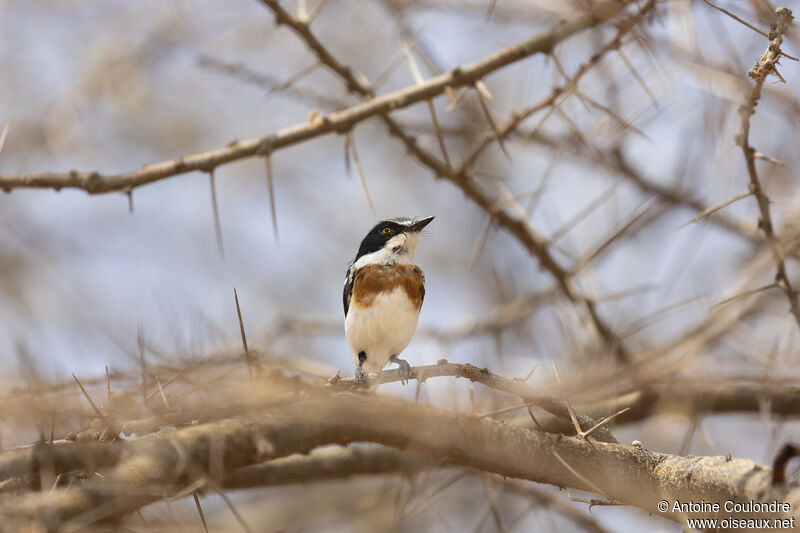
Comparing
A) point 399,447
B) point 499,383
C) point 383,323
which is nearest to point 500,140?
point 383,323

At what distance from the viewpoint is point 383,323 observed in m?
5.40

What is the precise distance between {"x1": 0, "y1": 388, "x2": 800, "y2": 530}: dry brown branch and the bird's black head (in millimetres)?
3219

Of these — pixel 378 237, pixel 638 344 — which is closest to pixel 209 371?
pixel 378 237

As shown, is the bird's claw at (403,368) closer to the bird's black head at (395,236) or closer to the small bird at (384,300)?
the small bird at (384,300)

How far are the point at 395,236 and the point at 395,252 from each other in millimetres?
204

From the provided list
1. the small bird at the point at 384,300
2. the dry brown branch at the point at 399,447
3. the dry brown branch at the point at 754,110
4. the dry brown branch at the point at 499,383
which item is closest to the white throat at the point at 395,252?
the small bird at the point at 384,300

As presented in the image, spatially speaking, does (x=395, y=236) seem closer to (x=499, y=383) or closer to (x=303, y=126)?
(x=303, y=126)

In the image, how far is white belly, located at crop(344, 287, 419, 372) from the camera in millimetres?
5398

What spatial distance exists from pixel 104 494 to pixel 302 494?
294 inches

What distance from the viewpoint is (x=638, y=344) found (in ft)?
21.6

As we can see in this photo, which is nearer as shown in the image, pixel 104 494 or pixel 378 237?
pixel 104 494

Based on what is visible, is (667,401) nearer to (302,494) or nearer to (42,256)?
(302,494)

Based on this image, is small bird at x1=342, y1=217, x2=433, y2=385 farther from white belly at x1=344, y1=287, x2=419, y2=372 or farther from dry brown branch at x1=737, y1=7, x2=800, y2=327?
dry brown branch at x1=737, y1=7, x2=800, y2=327
